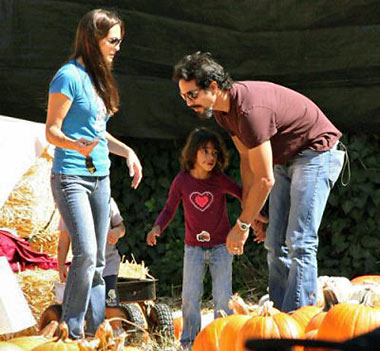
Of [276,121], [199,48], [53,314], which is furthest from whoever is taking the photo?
[199,48]

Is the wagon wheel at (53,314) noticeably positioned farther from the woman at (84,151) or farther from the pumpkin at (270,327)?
the pumpkin at (270,327)

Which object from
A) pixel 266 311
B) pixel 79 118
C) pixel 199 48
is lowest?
pixel 266 311

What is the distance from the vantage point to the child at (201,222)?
4.76 m

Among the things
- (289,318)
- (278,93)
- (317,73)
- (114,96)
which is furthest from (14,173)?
(317,73)

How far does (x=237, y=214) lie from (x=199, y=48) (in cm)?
132

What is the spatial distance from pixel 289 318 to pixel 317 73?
3.10m

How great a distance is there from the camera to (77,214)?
3.72m

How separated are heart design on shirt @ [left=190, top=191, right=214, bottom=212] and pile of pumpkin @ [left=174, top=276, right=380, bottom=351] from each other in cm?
113

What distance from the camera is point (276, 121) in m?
4.00

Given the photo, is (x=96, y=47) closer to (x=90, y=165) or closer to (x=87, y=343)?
(x=90, y=165)

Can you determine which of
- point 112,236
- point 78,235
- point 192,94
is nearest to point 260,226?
point 112,236

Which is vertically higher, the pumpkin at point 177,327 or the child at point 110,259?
the child at point 110,259

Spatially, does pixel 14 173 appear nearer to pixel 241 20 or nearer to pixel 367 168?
pixel 241 20

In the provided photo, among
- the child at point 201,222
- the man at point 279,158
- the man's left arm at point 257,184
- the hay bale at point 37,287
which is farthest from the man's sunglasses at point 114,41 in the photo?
the hay bale at point 37,287
